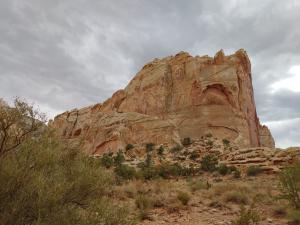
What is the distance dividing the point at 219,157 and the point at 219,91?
58.2 feet

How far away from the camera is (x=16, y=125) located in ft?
18.8

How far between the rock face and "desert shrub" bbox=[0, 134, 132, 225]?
123 feet

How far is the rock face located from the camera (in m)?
46.2

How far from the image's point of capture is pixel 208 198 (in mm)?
13094

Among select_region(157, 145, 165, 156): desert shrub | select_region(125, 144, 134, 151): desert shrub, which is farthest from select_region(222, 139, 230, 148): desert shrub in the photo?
select_region(125, 144, 134, 151): desert shrub

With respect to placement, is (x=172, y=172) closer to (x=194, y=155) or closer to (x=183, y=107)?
(x=194, y=155)

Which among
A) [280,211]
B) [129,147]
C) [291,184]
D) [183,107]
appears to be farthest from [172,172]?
[183,107]

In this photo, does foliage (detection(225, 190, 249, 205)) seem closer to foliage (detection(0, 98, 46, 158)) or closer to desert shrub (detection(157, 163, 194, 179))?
foliage (detection(0, 98, 46, 158))

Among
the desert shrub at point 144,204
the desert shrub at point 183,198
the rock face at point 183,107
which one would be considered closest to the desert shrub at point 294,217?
the desert shrub at point 183,198

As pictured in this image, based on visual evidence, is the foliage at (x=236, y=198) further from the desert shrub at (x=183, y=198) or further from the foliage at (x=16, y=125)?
the foliage at (x=16, y=125)

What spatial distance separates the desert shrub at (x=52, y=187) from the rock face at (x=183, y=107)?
37429 mm

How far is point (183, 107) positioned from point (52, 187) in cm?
4535

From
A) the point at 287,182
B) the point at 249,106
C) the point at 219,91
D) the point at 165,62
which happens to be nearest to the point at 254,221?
the point at 287,182

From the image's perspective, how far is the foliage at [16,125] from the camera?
549cm
